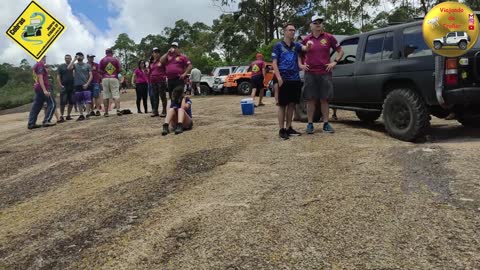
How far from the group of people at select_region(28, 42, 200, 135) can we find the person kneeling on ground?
2.35 feet

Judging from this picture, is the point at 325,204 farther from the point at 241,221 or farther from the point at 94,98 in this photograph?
the point at 94,98

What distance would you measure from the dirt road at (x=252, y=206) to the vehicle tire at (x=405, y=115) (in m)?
0.21

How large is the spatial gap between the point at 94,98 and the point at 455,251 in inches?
455

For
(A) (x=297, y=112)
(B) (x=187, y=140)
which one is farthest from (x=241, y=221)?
(A) (x=297, y=112)

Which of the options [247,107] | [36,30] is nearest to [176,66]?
[247,107]

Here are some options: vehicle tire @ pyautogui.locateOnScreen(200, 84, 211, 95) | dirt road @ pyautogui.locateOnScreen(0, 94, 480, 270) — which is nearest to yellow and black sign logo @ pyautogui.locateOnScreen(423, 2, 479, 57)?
dirt road @ pyautogui.locateOnScreen(0, 94, 480, 270)

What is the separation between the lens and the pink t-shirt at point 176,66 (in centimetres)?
934

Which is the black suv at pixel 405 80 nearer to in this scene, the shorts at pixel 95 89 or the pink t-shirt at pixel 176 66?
the pink t-shirt at pixel 176 66

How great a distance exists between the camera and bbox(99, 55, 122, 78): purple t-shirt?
459 inches

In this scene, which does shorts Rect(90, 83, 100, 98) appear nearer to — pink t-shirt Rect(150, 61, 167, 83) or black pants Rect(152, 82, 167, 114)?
black pants Rect(152, 82, 167, 114)

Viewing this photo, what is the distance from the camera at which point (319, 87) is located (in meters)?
7.00

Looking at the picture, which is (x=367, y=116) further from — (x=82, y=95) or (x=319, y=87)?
(x=82, y=95)

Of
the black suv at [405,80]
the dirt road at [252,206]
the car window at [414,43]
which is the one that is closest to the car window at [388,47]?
the black suv at [405,80]

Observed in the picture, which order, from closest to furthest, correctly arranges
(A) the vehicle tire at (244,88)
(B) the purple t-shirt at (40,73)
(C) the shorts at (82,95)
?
(B) the purple t-shirt at (40,73) < (C) the shorts at (82,95) < (A) the vehicle tire at (244,88)
